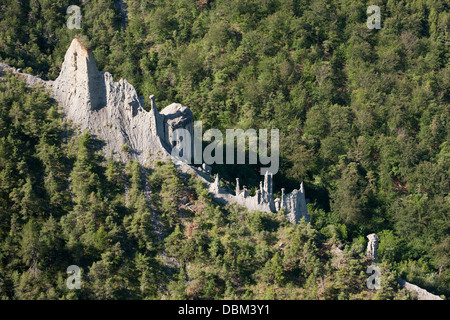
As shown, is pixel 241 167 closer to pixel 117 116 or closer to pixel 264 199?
pixel 264 199

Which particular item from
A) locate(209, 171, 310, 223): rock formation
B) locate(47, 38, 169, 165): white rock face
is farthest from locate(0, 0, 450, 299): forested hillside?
locate(47, 38, 169, 165): white rock face

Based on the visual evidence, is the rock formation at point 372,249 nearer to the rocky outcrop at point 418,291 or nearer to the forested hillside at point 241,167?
the forested hillside at point 241,167

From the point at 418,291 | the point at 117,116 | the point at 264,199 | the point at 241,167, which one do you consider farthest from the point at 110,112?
the point at 418,291

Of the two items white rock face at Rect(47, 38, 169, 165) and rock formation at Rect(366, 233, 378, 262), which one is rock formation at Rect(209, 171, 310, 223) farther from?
rock formation at Rect(366, 233, 378, 262)

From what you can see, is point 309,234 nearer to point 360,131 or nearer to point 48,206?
point 48,206

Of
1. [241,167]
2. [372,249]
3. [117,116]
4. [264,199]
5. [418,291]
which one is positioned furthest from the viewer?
[241,167]

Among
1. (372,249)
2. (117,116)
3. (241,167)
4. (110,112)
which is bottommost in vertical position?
(372,249)

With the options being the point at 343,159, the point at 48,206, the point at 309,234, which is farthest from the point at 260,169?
the point at 48,206

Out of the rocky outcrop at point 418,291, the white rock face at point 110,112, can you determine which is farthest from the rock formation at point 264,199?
the rocky outcrop at point 418,291
